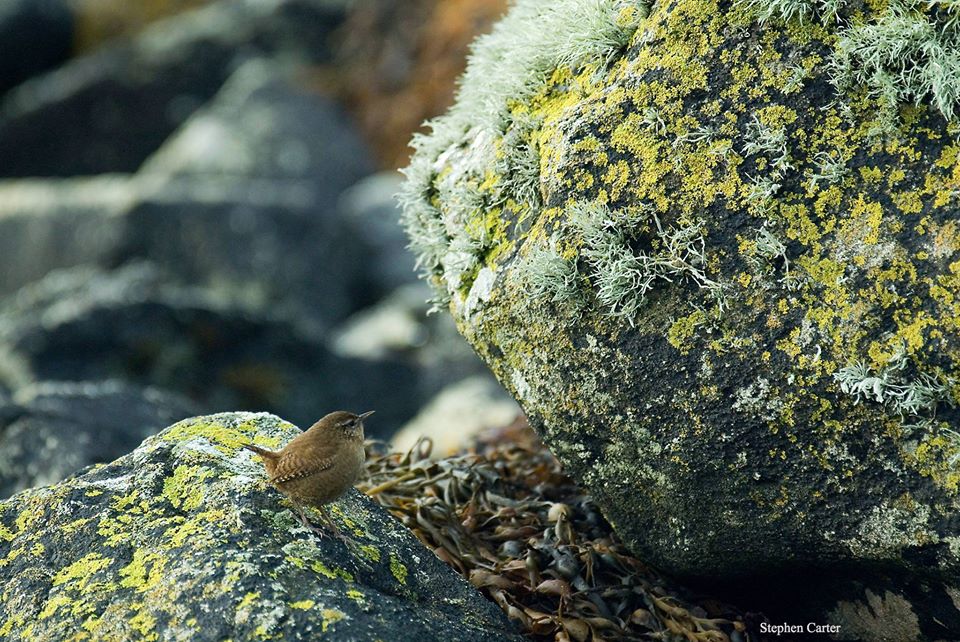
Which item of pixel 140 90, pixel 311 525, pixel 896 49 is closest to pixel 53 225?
pixel 140 90

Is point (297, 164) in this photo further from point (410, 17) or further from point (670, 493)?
point (670, 493)

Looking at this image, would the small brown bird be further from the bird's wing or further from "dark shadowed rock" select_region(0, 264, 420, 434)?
"dark shadowed rock" select_region(0, 264, 420, 434)

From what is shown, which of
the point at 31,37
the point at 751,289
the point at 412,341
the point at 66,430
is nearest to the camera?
the point at 751,289

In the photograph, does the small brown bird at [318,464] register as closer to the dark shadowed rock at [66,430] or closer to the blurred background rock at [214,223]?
the dark shadowed rock at [66,430]

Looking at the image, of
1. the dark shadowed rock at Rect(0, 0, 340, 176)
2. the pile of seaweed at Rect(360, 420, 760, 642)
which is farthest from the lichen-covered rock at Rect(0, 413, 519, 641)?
the dark shadowed rock at Rect(0, 0, 340, 176)

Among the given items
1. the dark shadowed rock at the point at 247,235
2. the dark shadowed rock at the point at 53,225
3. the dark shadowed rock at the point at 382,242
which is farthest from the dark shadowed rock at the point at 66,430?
the dark shadowed rock at the point at 53,225

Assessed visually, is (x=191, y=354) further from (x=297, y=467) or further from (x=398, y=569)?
(x=398, y=569)

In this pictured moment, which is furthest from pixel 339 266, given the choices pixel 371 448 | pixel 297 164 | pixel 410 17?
pixel 371 448
